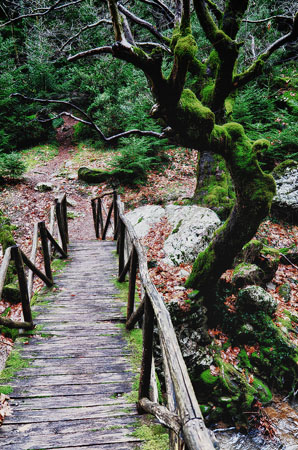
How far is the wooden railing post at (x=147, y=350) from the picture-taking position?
2.66 metres

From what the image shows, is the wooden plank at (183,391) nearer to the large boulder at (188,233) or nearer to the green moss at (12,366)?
the green moss at (12,366)

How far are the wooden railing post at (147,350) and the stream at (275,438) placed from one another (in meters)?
3.84

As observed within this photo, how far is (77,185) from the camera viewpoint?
14.6 meters

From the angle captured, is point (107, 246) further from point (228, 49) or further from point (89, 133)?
point (89, 133)

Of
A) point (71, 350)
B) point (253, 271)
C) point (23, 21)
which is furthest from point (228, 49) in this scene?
point (23, 21)

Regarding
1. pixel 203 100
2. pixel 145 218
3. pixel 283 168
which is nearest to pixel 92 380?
pixel 145 218

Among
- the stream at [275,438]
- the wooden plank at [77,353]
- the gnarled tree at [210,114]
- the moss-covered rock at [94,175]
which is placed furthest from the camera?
the moss-covered rock at [94,175]

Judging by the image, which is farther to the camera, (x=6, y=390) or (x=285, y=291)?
(x=285, y=291)

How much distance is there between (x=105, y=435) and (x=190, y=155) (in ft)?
47.5

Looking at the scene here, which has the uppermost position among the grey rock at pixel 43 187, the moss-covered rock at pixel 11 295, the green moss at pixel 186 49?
the green moss at pixel 186 49

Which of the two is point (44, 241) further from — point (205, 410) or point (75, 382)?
point (205, 410)

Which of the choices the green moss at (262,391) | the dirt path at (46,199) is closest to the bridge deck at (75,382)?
the green moss at (262,391)

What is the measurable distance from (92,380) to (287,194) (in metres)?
9.59

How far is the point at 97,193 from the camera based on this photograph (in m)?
13.8
